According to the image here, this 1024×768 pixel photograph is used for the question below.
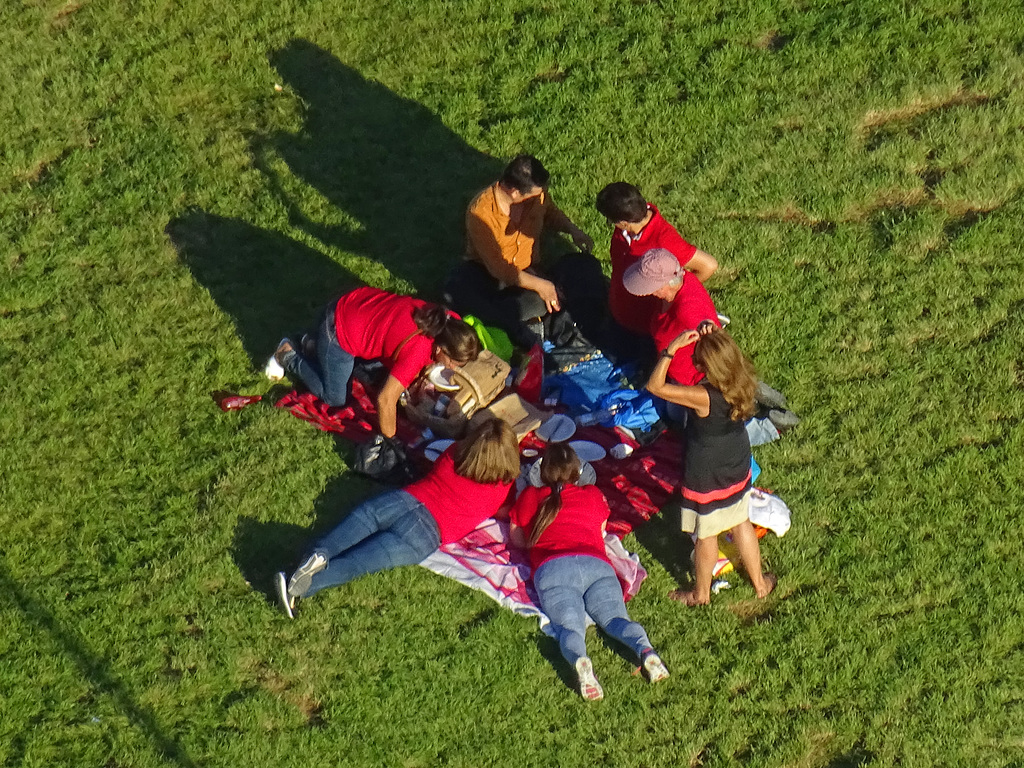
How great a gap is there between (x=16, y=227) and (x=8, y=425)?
2395 mm

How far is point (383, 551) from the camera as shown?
9070 millimetres

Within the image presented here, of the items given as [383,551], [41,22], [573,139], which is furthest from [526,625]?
[41,22]

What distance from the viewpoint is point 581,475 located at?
925cm

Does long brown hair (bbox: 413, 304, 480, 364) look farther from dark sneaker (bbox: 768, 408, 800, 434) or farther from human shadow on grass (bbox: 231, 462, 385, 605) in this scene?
dark sneaker (bbox: 768, 408, 800, 434)

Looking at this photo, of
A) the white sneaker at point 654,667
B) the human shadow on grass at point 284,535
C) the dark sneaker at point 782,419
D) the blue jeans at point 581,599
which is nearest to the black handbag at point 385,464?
the human shadow on grass at point 284,535

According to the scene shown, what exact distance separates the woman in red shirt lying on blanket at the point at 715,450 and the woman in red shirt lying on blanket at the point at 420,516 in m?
1.29

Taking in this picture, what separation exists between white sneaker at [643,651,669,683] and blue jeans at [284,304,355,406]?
3433 millimetres

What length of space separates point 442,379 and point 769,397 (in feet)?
8.76

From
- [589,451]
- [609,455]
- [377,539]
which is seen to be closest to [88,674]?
[377,539]

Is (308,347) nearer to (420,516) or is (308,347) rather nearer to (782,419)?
(420,516)

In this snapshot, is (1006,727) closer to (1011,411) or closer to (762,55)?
(1011,411)

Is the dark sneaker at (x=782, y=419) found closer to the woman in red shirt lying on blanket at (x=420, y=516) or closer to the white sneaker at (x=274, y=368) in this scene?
the woman in red shirt lying on blanket at (x=420, y=516)

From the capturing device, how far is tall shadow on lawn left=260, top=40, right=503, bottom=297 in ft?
38.7

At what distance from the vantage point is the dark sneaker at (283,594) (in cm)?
891
